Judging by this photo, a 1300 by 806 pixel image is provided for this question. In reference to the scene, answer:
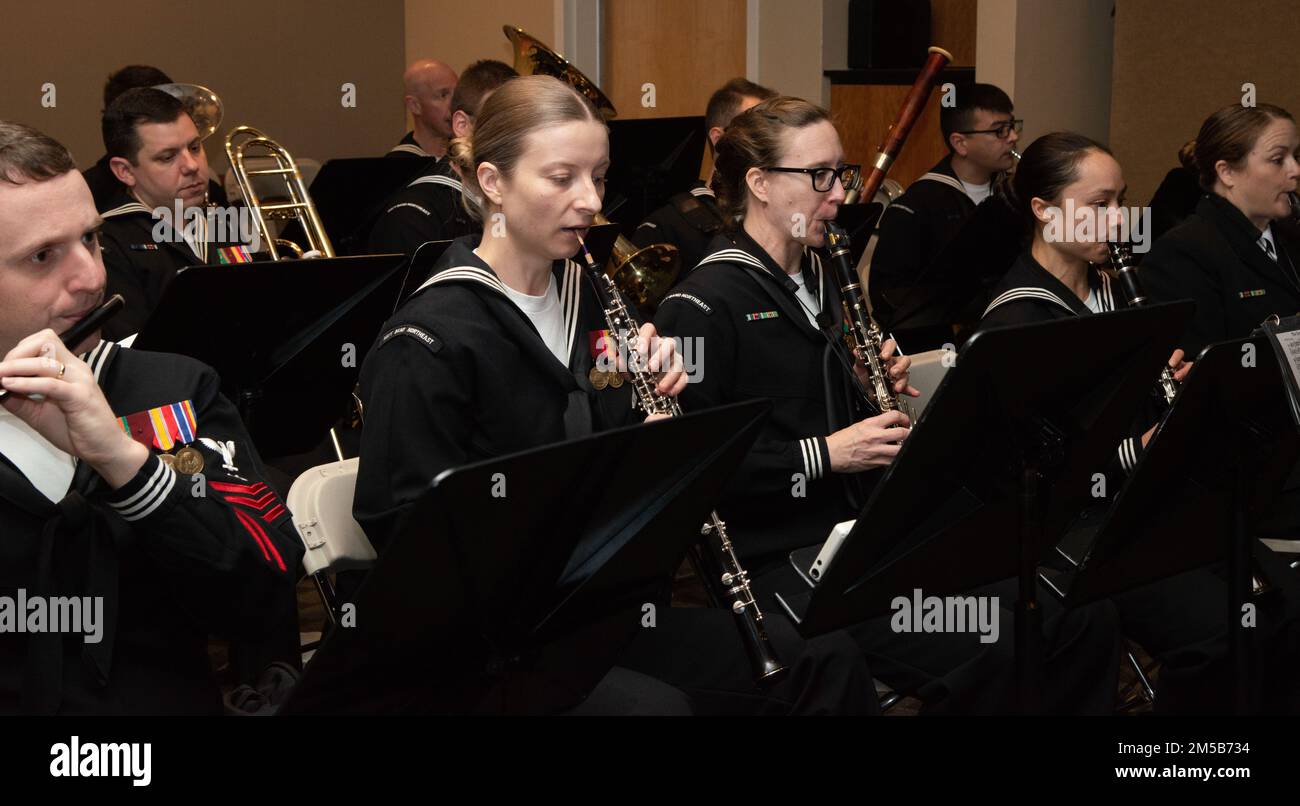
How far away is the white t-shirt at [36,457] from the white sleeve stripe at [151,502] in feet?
0.44

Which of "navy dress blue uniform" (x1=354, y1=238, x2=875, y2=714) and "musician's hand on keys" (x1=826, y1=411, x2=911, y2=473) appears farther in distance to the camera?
"musician's hand on keys" (x1=826, y1=411, x2=911, y2=473)

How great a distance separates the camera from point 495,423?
7.39 feet

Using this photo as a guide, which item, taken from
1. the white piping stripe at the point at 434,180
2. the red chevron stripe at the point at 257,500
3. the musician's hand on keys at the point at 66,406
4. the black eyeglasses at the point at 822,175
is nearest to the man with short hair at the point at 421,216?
the white piping stripe at the point at 434,180

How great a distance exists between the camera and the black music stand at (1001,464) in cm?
188

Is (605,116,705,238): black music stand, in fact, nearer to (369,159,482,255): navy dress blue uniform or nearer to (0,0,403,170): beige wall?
(369,159,482,255): navy dress blue uniform

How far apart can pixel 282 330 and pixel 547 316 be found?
2.29 ft

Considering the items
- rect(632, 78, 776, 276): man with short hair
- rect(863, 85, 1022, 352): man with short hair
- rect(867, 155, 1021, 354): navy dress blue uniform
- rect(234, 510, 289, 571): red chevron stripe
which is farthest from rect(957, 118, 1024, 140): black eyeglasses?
rect(234, 510, 289, 571): red chevron stripe

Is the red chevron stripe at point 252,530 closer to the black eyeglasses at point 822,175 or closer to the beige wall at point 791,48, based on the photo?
the black eyeglasses at point 822,175

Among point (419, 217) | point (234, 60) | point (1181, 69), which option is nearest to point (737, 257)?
point (419, 217)

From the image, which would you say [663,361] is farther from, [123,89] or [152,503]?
[123,89]

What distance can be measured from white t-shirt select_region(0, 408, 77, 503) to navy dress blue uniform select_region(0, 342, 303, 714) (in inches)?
0.5

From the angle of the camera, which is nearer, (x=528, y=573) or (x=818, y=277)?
(x=528, y=573)

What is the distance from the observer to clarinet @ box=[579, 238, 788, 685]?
86.4 inches

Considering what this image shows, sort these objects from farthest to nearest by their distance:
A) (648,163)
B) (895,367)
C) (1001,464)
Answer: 1. (648,163)
2. (895,367)
3. (1001,464)
